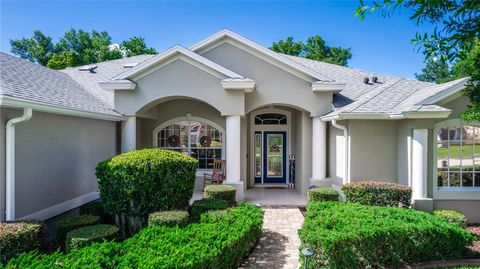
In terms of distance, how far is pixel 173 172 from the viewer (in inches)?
290

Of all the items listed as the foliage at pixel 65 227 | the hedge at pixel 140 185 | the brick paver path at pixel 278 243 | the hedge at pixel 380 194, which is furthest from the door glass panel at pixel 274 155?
the foliage at pixel 65 227

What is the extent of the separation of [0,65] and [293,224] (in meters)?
10.3

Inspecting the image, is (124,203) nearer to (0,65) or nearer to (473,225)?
(0,65)

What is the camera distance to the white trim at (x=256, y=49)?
36.6ft

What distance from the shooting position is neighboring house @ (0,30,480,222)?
25.0 ft

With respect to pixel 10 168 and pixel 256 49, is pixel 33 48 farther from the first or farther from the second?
pixel 10 168

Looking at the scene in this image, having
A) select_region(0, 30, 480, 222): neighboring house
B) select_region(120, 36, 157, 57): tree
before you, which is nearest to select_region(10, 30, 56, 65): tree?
select_region(120, 36, 157, 57): tree

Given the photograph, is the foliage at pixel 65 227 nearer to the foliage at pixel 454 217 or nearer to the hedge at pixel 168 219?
the hedge at pixel 168 219

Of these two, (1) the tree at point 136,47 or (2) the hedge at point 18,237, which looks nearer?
(2) the hedge at point 18,237

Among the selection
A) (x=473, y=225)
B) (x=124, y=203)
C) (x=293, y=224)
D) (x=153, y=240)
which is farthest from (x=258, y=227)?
(x=473, y=225)

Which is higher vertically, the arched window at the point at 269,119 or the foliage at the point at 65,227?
the arched window at the point at 269,119

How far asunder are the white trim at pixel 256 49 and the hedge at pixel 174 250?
22.3ft

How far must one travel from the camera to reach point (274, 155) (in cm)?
1451

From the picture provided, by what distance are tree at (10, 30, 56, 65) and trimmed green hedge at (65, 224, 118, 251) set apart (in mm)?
39006
